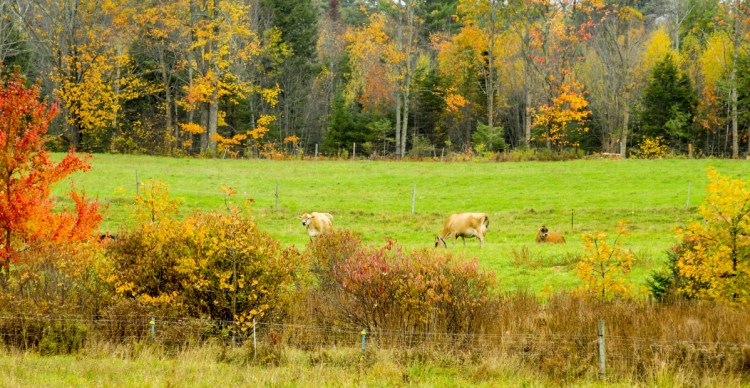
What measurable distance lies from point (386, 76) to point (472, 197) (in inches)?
1055

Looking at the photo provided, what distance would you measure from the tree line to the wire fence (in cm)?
3538

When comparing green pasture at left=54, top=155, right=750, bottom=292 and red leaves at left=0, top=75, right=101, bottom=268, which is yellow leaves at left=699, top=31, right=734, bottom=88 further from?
red leaves at left=0, top=75, right=101, bottom=268

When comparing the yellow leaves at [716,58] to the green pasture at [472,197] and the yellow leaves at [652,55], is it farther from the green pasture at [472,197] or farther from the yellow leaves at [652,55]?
the green pasture at [472,197]

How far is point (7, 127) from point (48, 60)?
4086cm

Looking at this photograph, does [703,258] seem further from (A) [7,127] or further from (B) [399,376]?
(A) [7,127]

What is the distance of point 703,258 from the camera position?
12.6 meters

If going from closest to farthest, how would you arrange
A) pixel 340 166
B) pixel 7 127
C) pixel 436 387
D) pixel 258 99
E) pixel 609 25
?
pixel 436 387
pixel 7 127
pixel 340 166
pixel 609 25
pixel 258 99

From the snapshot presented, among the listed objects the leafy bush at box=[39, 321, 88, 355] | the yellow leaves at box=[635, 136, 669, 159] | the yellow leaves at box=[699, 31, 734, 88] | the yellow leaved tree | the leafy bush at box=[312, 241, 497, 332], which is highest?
the yellow leaves at box=[699, 31, 734, 88]

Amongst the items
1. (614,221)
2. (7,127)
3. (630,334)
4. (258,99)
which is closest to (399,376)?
(630,334)

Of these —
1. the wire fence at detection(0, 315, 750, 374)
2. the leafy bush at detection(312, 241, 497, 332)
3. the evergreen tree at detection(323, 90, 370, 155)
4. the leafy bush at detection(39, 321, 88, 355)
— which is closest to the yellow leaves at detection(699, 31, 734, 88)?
the evergreen tree at detection(323, 90, 370, 155)

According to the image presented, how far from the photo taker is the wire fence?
428 inches

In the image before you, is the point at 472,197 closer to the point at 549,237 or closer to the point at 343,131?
the point at 549,237

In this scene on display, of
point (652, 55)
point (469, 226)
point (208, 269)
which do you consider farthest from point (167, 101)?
point (208, 269)

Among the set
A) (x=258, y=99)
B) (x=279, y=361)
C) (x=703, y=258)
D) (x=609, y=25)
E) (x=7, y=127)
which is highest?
(x=609, y=25)
